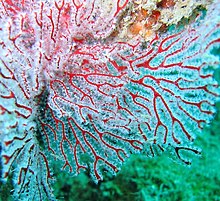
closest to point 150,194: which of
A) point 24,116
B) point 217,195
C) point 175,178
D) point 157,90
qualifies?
point 175,178

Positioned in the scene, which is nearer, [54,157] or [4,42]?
[4,42]

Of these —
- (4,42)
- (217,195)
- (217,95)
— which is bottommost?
(217,195)

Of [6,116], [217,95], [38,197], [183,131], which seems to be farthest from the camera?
[38,197]

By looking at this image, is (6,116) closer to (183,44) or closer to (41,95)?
(41,95)

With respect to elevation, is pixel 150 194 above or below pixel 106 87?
below

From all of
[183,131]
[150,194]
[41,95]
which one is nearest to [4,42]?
[41,95]

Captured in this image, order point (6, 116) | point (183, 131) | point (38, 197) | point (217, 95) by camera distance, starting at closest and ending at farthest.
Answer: point (6, 116) → point (217, 95) → point (183, 131) → point (38, 197)
